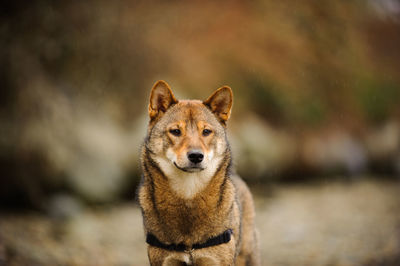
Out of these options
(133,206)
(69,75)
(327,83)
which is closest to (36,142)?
(69,75)

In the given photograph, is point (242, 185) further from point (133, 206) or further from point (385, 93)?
point (385, 93)

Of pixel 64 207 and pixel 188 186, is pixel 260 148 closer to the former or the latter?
pixel 64 207

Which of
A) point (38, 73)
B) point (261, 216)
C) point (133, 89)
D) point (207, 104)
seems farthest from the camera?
point (133, 89)

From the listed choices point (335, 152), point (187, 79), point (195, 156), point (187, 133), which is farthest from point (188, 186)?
point (335, 152)

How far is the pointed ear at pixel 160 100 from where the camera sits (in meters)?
3.36

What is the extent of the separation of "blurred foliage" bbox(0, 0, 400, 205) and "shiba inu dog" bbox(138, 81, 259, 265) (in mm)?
4471

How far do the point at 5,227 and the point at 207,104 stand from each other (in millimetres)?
4171

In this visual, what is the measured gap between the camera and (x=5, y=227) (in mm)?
5648

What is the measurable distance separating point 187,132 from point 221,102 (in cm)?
50

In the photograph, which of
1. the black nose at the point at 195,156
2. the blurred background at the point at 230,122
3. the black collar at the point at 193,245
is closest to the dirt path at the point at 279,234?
the blurred background at the point at 230,122

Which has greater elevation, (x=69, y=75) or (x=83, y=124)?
(x=69, y=75)

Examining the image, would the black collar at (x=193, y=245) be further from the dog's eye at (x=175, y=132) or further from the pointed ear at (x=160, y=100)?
the pointed ear at (x=160, y=100)

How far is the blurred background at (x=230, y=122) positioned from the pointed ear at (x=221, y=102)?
3091 mm

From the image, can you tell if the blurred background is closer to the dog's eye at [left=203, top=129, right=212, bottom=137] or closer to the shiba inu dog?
the shiba inu dog
